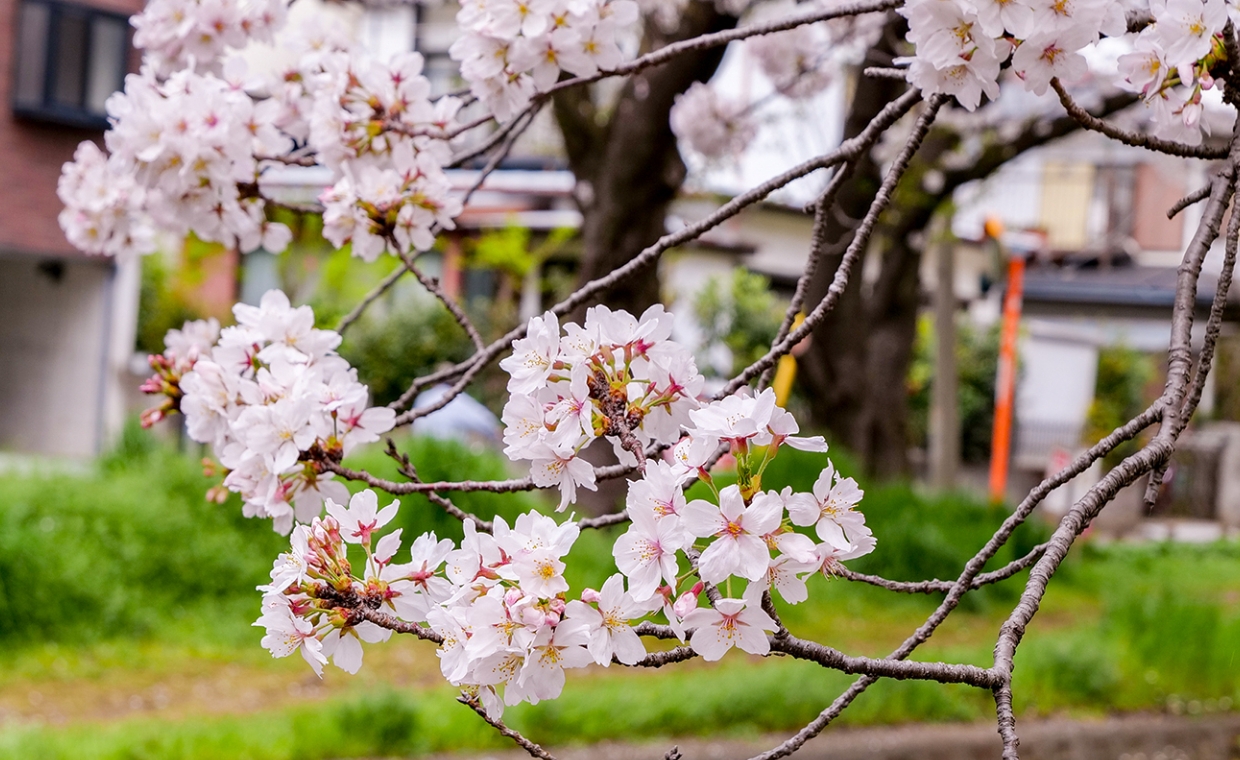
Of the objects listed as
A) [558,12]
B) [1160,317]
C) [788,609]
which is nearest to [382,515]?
[558,12]

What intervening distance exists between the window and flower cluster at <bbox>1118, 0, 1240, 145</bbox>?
44.2 ft

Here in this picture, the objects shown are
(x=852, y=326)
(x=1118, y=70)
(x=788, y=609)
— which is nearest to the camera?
(x=1118, y=70)

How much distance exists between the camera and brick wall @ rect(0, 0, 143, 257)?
44.0 feet

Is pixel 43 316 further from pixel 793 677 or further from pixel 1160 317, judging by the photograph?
pixel 1160 317

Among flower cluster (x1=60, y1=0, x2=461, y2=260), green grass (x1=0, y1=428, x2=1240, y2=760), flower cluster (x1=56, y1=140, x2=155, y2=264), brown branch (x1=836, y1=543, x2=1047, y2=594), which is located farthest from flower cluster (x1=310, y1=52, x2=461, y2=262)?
green grass (x1=0, y1=428, x2=1240, y2=760)

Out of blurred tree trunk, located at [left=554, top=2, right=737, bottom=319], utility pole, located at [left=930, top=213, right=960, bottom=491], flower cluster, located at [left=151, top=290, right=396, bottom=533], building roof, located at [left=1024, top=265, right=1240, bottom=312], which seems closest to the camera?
flower cluster, located at [left=151, top=290, right=396, bottom=533]

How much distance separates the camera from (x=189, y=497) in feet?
20.6

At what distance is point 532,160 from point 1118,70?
→ 14.3 meters

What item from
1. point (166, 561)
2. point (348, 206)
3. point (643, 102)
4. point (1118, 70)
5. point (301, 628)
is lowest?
point (166, 561)

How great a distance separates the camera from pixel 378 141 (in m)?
2.12

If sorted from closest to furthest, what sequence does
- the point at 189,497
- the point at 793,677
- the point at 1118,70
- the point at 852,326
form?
the point at 1118,70 → the point at 793,677 → the point at 189,497 → the point at 852,326

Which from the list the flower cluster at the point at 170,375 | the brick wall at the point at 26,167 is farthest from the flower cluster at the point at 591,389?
the brick wall at the point at 26,167

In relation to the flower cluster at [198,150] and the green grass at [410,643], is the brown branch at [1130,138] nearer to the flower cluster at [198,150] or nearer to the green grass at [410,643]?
the flower cluster at [198,150]

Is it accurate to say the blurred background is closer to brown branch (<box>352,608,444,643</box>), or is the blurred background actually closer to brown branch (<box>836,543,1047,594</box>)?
brown branch (<box>836,543,1047,594</box>)
